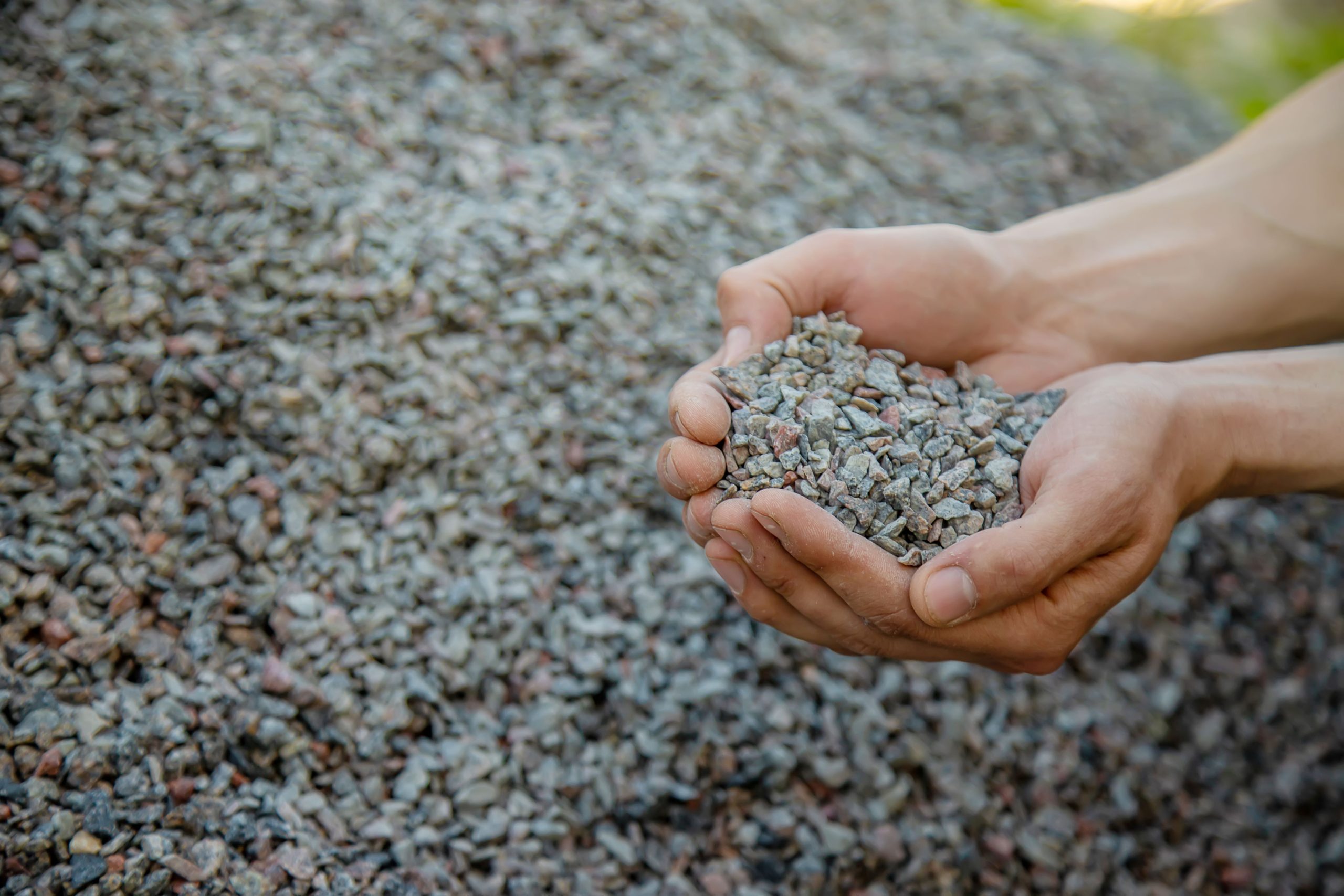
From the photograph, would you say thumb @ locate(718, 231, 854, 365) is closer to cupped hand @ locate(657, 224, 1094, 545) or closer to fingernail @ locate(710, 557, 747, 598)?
cupped hand @ locate(657, 224, 1094, 545)

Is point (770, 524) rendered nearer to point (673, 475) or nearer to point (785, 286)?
point (673, 475)

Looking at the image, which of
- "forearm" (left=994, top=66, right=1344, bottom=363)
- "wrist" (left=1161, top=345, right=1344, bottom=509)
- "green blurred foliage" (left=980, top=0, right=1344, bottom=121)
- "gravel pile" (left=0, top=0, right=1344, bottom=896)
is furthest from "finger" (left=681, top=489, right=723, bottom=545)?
"green blurred foliage" (left=980, top=0, right=1344, bottom=121)

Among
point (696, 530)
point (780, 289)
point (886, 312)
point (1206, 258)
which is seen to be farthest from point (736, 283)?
point (1206, 258)

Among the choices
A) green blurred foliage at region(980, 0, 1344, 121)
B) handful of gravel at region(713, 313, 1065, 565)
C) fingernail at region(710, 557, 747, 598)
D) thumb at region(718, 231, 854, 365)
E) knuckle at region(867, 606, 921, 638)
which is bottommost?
fingernail at region(710, 557, 747, 598)

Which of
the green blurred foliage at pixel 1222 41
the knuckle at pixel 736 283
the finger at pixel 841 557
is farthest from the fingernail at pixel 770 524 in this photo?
the green blurred foliage at pixel 1222 41

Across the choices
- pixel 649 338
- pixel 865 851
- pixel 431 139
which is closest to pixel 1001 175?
pixel 649 338

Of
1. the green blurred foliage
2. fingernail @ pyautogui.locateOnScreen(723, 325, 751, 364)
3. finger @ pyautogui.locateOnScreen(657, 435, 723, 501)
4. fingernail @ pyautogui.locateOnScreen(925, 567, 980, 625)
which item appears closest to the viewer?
fingernail @ pyautogui.locateOnScreen(925, 567, 980, 625)
